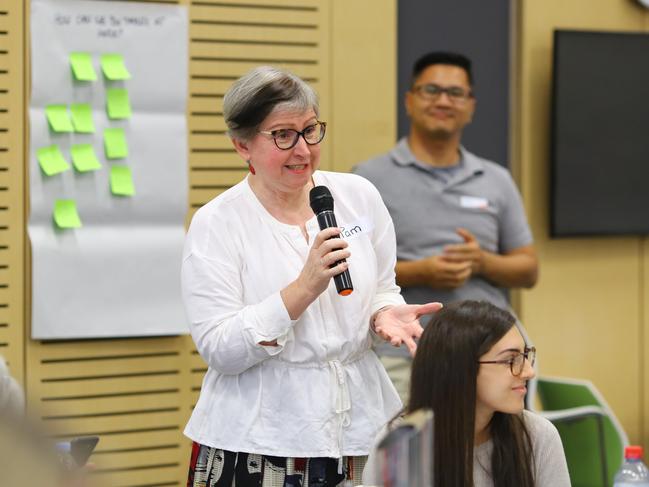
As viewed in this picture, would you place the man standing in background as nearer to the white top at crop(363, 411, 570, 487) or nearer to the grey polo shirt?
the grey polo shirt

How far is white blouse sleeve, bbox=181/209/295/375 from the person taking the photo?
1.95 m

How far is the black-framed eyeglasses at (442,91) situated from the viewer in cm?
388

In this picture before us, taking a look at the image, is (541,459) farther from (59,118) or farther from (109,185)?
(59,118)

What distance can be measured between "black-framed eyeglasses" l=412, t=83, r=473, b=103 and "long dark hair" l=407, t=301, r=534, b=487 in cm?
196

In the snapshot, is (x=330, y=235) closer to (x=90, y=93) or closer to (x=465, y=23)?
(x=90, y=93)

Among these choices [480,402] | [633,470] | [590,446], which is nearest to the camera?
[480,402]

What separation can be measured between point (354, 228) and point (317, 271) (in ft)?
0.73

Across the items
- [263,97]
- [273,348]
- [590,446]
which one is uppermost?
[263,97]

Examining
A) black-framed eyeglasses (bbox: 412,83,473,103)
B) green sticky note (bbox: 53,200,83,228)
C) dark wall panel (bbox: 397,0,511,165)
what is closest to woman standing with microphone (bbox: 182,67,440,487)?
green sticky note (bbox: 53,200,83,228)

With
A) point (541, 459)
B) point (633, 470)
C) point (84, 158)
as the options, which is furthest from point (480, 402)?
point (84, 158)

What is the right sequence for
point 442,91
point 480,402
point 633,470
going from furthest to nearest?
point 442,91, point 633,470, point 480,402

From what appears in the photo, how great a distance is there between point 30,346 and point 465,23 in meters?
2.35

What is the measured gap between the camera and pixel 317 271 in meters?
1.90

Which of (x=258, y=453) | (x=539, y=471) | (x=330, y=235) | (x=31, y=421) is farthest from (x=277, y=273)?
(x=31, y=421)
